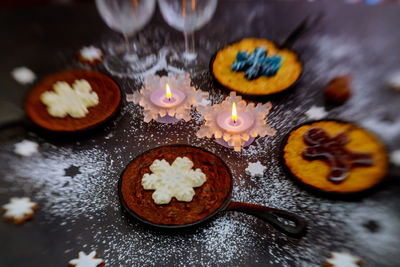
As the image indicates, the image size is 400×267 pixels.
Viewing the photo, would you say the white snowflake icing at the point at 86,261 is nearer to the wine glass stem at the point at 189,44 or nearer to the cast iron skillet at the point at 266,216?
the cast iron skillet at the point at 266,216

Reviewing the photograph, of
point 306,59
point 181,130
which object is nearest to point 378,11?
point 306,59

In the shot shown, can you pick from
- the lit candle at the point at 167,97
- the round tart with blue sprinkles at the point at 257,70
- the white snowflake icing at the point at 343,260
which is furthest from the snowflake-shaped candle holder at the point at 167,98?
the white snowflake icing at the point at 343,260

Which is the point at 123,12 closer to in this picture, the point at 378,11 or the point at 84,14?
the point at 84,14

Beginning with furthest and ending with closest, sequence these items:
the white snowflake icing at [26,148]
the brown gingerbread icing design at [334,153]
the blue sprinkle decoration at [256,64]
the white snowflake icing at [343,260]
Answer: the blue sprinkle decoration at [256,64], the white snowflake icing at [26,148], the brown gingerbread icing design at [334,153], the white snowflake icing at [343,260]

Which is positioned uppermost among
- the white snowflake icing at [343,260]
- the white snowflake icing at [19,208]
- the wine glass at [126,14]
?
the wine glass at [126,14]

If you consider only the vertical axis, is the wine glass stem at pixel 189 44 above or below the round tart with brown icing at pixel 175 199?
above

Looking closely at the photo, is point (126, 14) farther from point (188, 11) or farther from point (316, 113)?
point (316, 113)

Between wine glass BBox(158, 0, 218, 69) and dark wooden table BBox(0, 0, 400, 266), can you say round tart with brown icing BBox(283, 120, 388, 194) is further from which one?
wine glass BBox(158, 0, 218, 69)
